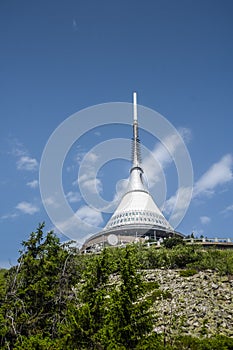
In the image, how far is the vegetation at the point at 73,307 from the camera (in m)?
12.9

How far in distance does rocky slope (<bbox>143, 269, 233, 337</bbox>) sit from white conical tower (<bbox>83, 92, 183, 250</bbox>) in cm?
1873

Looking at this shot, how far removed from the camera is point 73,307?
1388 centimetres

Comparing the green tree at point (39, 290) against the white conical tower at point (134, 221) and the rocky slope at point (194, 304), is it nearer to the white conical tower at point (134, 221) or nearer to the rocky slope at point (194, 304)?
the rocky slope at point (194, 304)

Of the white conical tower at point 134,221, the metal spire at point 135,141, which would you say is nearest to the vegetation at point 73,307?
the white conical tower at point 134,221

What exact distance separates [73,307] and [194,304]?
8.68 meters

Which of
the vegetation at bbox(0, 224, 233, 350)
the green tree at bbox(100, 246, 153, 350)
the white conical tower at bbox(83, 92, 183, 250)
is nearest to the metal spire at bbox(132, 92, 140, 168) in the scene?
the white conical tower at bbox(83, 92, 183, 250)

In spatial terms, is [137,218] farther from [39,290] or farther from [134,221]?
[39,290]

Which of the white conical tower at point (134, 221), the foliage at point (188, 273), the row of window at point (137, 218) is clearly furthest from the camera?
the row of window at point (137, 218)

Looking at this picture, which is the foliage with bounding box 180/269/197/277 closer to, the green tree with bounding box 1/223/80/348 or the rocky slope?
the rocky slope

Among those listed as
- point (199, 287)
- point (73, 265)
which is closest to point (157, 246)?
point (199, 287)

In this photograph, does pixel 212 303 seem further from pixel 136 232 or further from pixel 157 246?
pixel 136 232

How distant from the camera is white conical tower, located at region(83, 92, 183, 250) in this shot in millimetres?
47031

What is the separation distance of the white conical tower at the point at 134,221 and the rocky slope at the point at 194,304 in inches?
738

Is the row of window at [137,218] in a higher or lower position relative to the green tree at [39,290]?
higher
